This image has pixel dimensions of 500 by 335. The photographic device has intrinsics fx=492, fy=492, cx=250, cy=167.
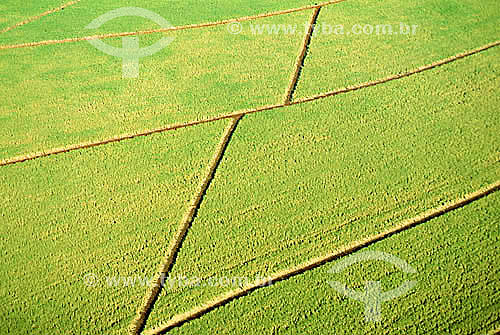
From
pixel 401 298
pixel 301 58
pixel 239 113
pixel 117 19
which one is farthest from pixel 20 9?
pixel 401 298

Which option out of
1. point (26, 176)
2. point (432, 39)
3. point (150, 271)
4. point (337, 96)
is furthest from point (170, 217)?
point (432, 39)

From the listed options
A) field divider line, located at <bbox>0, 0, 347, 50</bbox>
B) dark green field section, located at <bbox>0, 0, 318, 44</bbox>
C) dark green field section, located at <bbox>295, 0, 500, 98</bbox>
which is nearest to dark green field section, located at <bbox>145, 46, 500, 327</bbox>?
dark green field section, located at <bbox>295, 0, 500, 98</bbox>

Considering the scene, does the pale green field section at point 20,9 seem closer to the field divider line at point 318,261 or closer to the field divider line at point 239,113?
the field divider line at point 239,113

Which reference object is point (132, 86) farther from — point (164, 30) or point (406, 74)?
point (406, 74)

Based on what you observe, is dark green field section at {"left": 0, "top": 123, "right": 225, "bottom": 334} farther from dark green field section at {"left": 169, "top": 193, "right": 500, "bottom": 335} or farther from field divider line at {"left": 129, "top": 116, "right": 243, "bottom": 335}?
dark green field section at {"left": 169, "top": 193, "right": 500, "bottom": 335}

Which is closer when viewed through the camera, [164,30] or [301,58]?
[301,58]
